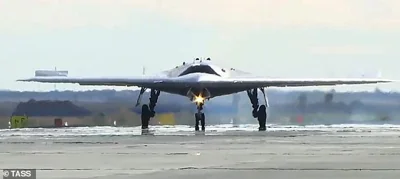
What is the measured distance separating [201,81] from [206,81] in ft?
0.86

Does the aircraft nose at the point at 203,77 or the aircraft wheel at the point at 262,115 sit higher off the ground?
the aircraft nose at the point at 203,77

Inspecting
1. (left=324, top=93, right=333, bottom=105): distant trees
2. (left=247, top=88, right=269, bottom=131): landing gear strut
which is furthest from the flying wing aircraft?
(left=324, top=93, right=333, bottom=105): distant trees

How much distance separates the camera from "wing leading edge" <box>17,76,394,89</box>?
41.4 meters

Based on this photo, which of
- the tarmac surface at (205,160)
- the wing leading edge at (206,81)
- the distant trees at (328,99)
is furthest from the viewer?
the distant trees at (328,99)

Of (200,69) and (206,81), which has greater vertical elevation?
(200,69)

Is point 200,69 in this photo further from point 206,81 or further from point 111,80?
point 111,80

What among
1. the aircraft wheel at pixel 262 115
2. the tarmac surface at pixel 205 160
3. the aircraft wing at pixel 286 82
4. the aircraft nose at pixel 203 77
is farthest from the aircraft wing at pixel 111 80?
the tarmac surface at pixel 205 160

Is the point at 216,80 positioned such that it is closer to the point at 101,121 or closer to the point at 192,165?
the point at 101,121

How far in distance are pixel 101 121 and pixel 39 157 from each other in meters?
37.3

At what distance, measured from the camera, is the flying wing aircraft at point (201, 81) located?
4169 centimetres

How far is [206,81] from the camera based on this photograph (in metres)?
40.8

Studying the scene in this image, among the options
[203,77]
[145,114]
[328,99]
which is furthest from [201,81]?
[328,99]

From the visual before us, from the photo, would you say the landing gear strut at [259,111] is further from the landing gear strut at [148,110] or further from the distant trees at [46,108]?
the distant trees at [46,108]

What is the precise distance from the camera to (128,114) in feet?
191
